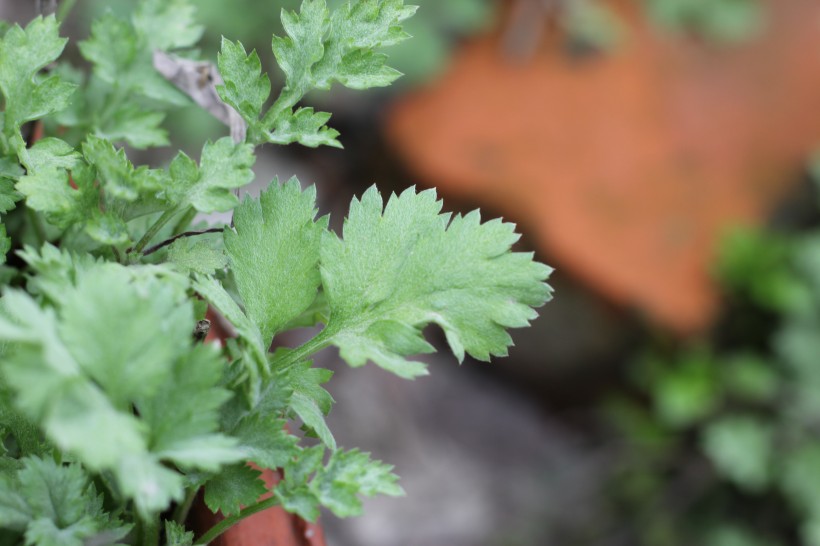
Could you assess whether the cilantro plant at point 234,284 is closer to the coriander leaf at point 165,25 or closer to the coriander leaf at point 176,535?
the coriander leaf at point 176,535

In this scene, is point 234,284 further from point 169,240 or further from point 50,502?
point 50,502

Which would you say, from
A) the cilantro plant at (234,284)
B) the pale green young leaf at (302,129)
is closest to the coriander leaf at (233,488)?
the cilantro plant at (234,284)

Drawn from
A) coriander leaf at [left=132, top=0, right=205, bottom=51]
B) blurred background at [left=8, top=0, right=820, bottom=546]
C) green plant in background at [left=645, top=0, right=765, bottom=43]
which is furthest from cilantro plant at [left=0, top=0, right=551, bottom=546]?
green plant in background at [left=645, top=0, right=765, bottom=43]

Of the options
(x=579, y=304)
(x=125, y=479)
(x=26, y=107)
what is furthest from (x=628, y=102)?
(x=125, y=479)

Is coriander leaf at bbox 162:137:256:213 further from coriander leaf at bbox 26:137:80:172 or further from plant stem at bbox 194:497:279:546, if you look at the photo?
plant stem at bbox 194:497:279:546

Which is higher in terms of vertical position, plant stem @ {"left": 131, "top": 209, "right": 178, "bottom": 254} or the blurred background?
plant stem @ {"left": 131, "top": 209, "right": 178, "bottom": 254}

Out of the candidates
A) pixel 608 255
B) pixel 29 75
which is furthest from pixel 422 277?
pixel 608 255

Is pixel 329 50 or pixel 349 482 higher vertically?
pixel 329 50
